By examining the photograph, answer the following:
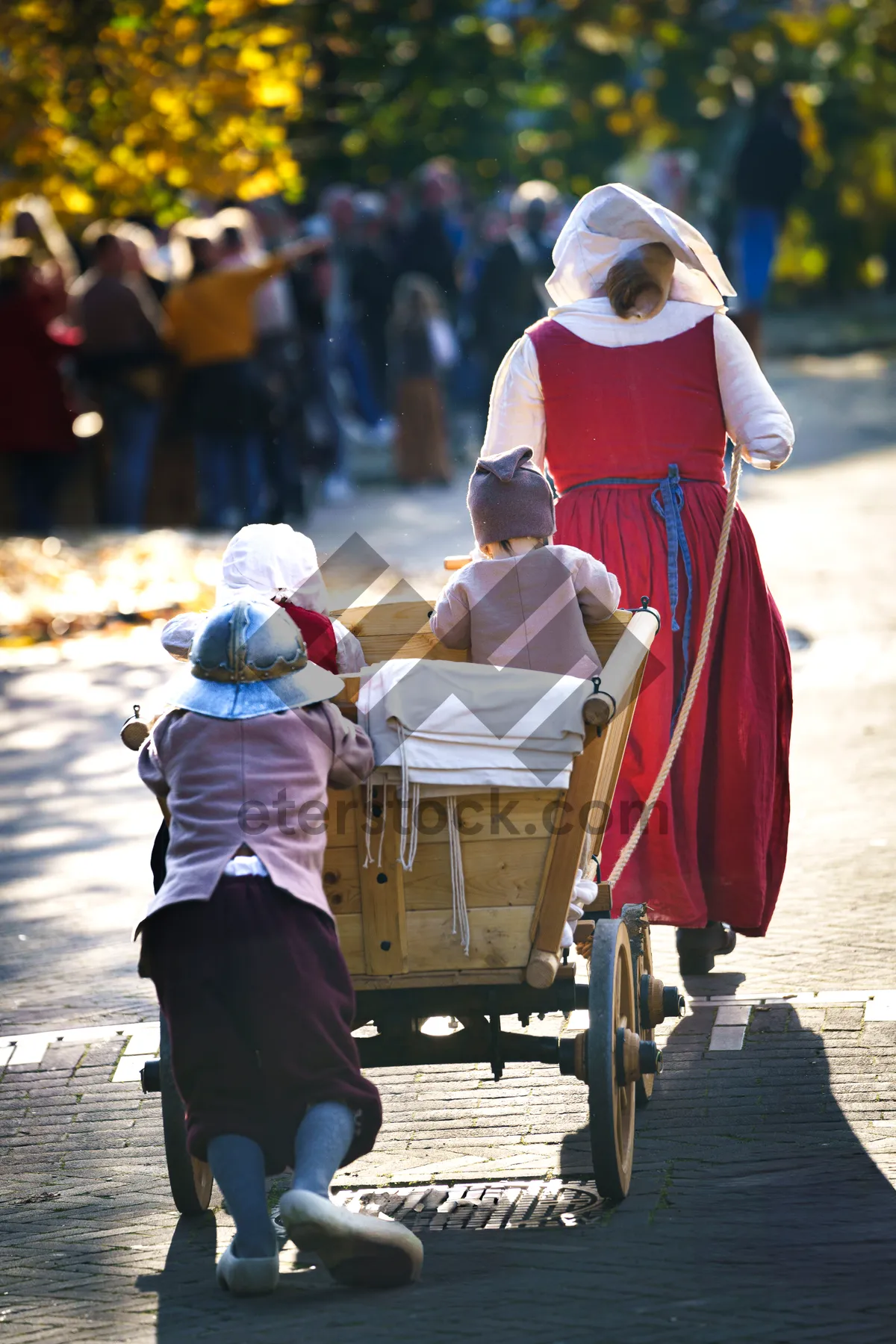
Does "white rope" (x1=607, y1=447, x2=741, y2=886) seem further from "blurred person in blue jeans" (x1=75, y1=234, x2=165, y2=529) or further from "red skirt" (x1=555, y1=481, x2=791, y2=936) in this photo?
"blurred person in blue jeans" (x1=75, y1=234, x2=165, y2=529)

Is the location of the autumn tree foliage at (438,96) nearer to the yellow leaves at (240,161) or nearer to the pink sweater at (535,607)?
the yellow leaves at (240,161)

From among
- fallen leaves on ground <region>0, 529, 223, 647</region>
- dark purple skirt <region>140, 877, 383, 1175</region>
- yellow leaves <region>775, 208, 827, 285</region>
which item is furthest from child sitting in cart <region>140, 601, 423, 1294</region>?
yellow leaves <region>775, 208, 827, 285</region>

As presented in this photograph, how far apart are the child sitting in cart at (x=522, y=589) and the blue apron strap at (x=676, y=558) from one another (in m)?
1.07

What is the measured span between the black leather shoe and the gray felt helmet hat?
87.6 inches

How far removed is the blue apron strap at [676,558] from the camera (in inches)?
242

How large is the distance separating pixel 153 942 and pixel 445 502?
1304 cm

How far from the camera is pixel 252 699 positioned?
4.37m

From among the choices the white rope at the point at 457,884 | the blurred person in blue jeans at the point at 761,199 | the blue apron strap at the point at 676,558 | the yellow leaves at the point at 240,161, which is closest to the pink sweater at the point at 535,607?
the white rope at the point at 457,884

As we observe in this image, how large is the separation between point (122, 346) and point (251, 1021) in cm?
1163

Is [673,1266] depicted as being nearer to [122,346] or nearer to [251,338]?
[251,338]

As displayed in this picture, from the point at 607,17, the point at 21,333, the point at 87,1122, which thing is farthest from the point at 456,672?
the point at 607,17

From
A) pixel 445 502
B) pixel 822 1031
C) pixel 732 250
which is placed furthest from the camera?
pixel 732 250

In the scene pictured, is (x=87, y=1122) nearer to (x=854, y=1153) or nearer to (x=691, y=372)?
(x=854, y=1153)

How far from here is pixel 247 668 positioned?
435 centimetres
